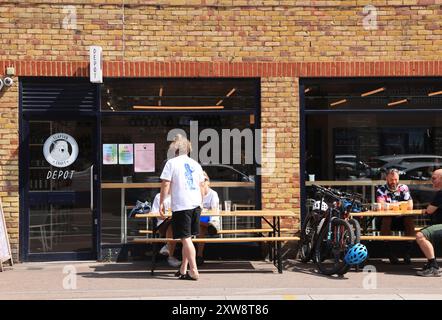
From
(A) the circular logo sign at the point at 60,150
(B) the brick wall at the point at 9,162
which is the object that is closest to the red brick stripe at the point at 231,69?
(B) the brick wall at the point at 9,162

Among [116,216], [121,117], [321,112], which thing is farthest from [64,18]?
[321,112]

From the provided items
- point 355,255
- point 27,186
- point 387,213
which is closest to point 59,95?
point 27,186

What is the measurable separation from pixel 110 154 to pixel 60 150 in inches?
30.3

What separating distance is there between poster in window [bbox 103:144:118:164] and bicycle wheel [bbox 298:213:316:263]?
3101 mm

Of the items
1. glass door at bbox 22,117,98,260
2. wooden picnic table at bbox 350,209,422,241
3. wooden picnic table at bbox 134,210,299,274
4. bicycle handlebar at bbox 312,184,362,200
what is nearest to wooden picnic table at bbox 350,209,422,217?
wooden picnic table at bbox 350,209,422,241

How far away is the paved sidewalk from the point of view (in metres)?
7.79

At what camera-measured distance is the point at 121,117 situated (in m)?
10.5

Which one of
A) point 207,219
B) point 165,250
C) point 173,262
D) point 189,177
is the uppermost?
point 189,177

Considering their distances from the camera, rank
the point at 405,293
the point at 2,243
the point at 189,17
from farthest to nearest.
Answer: the point at 189,17
the point at 2,243
the point at 405,293

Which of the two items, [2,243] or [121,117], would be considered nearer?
[2,243]

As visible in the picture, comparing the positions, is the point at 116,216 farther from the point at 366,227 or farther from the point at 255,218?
the point at 366,227

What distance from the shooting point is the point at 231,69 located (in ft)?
→ 34.3

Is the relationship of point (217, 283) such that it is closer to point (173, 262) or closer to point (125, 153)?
point (173, 262)

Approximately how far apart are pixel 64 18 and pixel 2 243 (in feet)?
11.5
